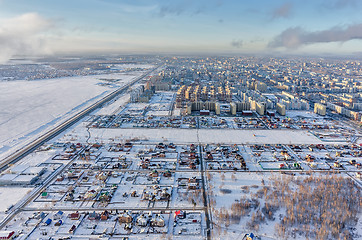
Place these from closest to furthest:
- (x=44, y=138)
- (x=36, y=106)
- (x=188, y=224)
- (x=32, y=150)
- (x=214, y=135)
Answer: (x=188, y=224), (x=32, y=150), (x=44, y=138), (x=214, y=135), (x=36, y=106)

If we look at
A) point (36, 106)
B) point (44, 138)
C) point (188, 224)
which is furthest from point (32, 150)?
point (36, 106)

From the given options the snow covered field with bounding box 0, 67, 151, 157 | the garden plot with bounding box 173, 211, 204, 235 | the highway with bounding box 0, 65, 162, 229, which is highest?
the snow covered field with bounding box 0, 67, 151, 157

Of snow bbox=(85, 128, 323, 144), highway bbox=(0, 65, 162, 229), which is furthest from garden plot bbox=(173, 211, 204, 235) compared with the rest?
snow bbox=(85, 128, 323, 144)

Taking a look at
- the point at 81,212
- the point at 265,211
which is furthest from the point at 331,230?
the point at 81,212

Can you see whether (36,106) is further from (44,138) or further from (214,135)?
(214,135)

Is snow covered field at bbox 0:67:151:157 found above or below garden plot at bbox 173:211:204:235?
above

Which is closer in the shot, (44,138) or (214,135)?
(44,138)

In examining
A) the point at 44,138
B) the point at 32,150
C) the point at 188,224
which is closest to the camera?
the point at 188,224

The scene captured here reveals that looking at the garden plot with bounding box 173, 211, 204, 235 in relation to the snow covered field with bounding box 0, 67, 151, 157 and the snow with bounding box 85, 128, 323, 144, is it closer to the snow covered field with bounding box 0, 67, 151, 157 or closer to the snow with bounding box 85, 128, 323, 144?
the snow with bounding box 85, 128, 323, 144

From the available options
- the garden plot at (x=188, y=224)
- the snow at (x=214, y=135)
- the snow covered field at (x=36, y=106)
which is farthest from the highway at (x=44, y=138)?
the garden plot at (x=188, y=224)

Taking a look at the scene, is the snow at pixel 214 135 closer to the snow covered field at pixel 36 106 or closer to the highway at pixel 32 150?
the highway at pixel 32 150

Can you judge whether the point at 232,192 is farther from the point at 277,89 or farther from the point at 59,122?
the point at 277,89
